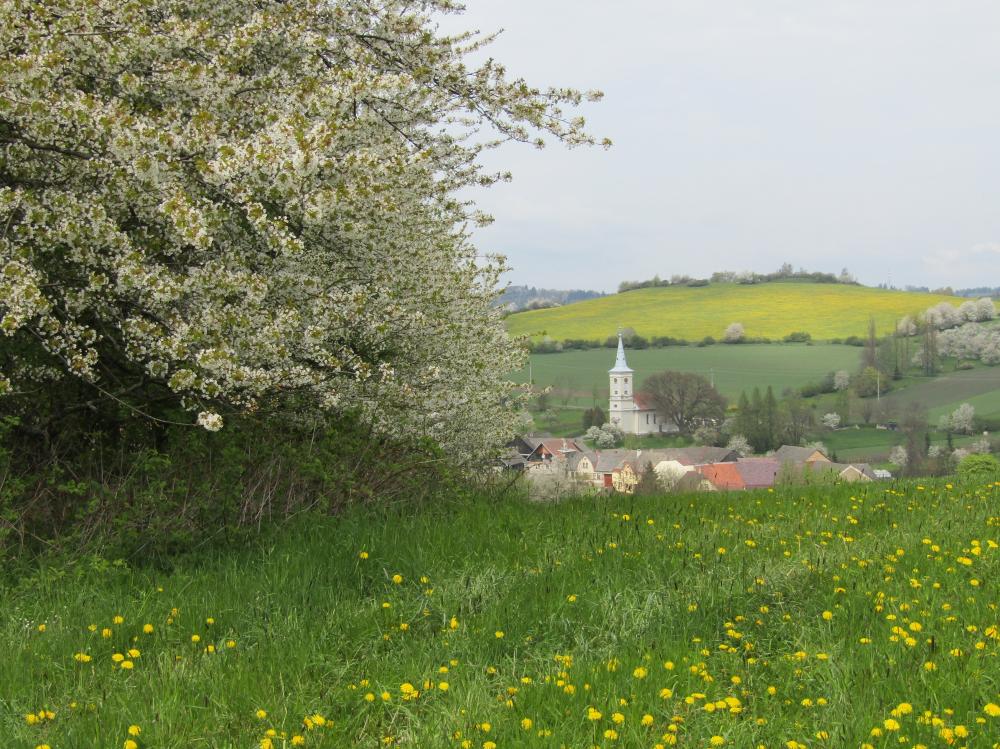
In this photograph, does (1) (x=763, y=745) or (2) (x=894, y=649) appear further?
(2) (x=894, y=649)

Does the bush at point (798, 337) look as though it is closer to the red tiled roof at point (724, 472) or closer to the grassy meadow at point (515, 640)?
the red tiled roof at point (724, 472)

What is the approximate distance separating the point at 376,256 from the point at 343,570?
3920mm

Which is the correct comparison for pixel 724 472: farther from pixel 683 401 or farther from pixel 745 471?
pixel 683 401

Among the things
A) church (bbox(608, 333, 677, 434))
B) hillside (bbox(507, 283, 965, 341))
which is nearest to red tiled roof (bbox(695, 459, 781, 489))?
church (bbox(608, 333, 677, 434))

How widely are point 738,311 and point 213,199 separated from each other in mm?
138318

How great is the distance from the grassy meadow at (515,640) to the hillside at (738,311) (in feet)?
373

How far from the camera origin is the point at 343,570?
6.36m

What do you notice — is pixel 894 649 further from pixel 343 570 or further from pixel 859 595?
pixel 343 570

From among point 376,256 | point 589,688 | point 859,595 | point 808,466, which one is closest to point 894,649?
point 859,595

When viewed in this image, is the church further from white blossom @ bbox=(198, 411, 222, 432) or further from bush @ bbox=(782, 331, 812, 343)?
white blossom @ bbox=(198, 411, 222, 432)

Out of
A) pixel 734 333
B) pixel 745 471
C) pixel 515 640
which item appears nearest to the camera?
pixel 515 640

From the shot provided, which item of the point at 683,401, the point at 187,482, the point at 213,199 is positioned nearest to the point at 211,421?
the point at 187,482

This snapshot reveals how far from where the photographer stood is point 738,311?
5502 inches

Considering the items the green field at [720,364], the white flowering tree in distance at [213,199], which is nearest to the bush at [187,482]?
the white flowering tree in distance at [213,199]
